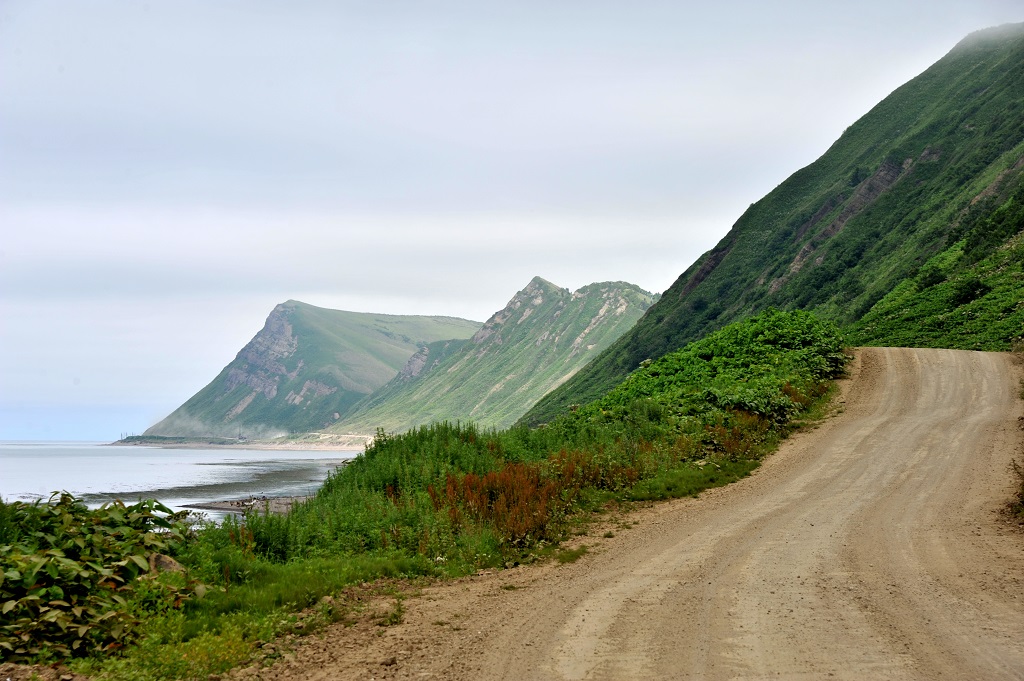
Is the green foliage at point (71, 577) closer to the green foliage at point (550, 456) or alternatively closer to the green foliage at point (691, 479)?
the green foliage at point (550, 456)

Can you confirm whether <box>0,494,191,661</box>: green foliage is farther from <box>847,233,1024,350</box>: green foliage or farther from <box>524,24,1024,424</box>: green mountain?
<box>524,24,1024,424</box>: green mountain

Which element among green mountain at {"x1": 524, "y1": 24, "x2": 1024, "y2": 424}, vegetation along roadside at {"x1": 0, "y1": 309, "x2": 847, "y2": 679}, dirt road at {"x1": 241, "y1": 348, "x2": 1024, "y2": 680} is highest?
green mountain at {"x1": 524, "y1": 24, "x2": 1024, "y2": 424}

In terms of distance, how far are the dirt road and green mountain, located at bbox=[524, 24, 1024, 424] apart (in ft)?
79.4

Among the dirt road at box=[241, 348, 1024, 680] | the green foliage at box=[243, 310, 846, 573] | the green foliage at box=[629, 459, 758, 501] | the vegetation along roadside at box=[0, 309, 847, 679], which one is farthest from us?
the green foliage at box=[629, 459, 758, 501]

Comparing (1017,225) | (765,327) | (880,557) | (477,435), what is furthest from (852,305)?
(880,557)

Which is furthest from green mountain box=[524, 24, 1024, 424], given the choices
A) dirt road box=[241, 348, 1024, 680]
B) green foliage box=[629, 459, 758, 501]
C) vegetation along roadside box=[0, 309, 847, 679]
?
dirt road box=[241, 348, 1024, 680]

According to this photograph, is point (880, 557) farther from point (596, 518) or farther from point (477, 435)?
point (477, 435)

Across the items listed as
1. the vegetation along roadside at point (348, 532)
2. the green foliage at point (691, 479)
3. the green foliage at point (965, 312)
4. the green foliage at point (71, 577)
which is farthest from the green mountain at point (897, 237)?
the green foliage at point (71, 577)

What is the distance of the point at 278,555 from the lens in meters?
12.2

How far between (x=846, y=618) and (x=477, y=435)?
12.5m

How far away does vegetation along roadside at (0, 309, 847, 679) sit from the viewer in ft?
26.3

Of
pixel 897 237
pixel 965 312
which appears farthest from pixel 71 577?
pixel 897 237

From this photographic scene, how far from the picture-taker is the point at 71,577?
842 cm

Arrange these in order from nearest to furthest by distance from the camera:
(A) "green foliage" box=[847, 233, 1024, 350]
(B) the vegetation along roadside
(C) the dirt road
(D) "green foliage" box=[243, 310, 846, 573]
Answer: (C) the dirt road, (B) the vegetation along roadside, (D) "green foliage" box=[243, 310, 846, 573], (A) "green foliage" box=[847, 233, 1024, 350]
